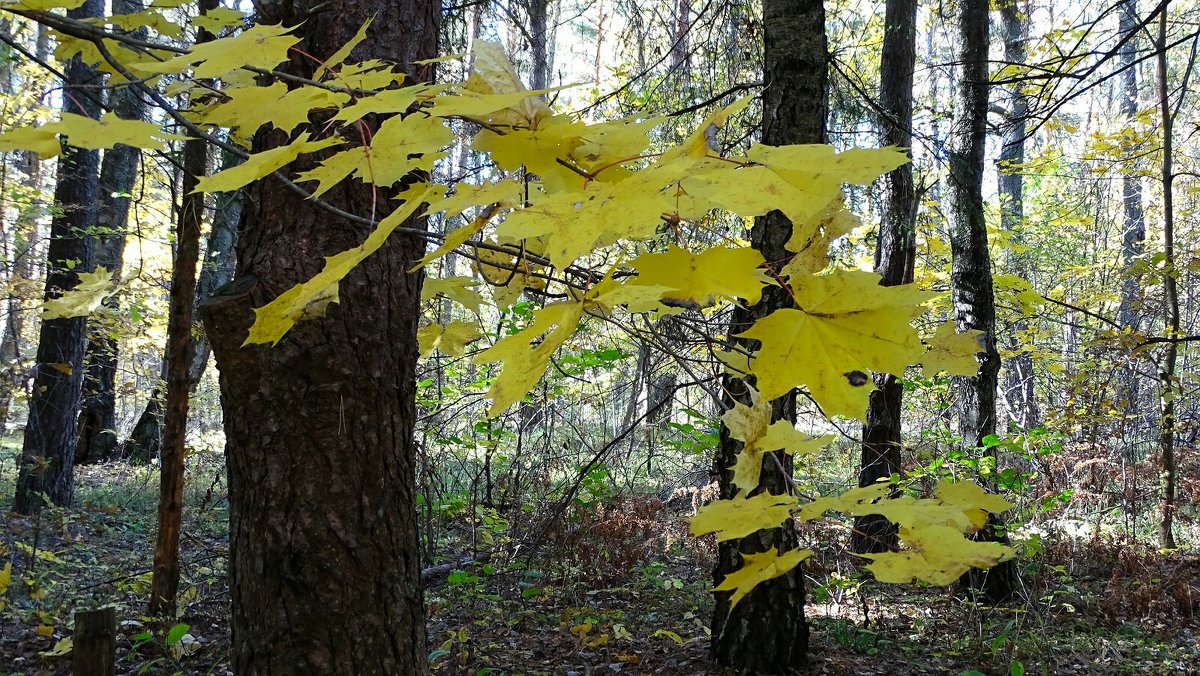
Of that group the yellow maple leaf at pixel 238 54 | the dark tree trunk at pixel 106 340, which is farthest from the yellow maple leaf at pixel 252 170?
the dark tree trunk at pixel 106 340

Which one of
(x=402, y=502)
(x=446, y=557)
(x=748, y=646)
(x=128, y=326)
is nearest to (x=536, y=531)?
(x=446, y=557)

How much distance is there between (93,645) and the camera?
2.04 metres

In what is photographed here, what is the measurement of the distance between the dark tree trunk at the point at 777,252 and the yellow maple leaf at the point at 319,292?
6.89ft

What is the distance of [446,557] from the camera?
5078 mm

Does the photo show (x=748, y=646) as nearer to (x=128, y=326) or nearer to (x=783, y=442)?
(x=783, y=442)

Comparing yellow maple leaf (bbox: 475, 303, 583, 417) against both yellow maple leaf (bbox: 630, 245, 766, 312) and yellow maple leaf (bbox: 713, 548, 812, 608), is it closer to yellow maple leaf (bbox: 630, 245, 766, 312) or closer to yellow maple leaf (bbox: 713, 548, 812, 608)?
yellow maple leaf (bbox: 630, 245, 766, 312)

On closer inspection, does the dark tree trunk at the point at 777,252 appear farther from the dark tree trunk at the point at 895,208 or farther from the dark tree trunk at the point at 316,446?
the dark tree trunk at the point at 895,208

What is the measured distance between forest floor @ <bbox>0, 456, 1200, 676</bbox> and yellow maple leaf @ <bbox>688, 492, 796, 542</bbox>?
8.27 feet

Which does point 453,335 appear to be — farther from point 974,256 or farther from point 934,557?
point 974,256

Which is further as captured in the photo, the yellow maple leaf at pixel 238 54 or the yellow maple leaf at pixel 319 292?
the yellow maple leaf at pixel 238 54

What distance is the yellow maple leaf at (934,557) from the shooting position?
53 cm

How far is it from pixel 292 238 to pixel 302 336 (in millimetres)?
212

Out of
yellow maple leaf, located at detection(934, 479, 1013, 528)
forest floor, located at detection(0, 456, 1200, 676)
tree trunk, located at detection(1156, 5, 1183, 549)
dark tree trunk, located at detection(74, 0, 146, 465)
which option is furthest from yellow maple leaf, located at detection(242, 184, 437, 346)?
dark tree trunk, located at detection(74, 0, 146, 465)

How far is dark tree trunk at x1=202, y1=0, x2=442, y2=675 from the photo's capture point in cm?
142
